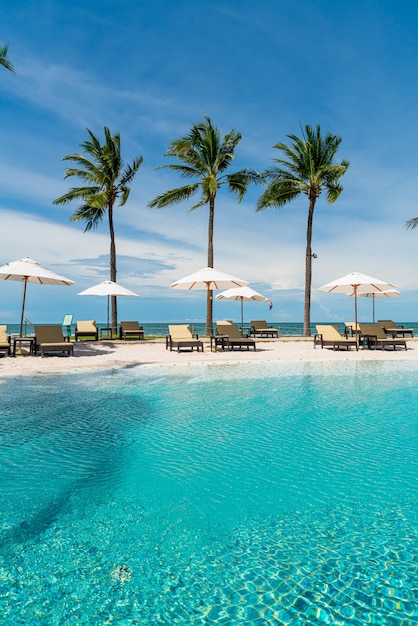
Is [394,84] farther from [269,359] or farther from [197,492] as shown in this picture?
[197,492]

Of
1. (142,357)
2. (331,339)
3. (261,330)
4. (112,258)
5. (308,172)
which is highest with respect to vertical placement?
(308,172)

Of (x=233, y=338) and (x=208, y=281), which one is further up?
(x=208, y=281)

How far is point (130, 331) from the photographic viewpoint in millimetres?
19016

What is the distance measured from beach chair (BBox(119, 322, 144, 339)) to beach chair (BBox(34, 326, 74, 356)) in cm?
490

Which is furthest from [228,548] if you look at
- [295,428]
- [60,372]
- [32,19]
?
[32,19]

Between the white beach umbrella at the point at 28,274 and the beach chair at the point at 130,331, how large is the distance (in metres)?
4.76

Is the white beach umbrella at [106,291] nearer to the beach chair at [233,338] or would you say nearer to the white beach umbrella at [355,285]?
the beach chair at [233,338]

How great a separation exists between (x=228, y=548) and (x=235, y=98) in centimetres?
1766

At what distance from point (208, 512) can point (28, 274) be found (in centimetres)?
1204

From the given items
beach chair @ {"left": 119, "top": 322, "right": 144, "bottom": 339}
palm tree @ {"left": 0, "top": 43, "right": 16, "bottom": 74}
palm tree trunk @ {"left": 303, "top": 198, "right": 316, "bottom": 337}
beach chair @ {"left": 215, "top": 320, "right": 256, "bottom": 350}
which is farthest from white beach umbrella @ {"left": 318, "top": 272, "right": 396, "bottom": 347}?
palm tree @ {"left": 0, "top": 43, "right": 16, "bottom": 74}

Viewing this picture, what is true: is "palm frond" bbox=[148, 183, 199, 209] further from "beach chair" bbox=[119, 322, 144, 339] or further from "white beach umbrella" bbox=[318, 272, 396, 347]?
"white beach umbrella" bbox=[318, 272, 396, 347]

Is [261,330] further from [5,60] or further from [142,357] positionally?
[5,60]

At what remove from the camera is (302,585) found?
252cm

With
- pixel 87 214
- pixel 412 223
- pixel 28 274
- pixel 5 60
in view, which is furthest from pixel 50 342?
pixel 412 223
